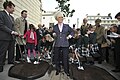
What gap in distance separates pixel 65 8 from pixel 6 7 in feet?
87.0

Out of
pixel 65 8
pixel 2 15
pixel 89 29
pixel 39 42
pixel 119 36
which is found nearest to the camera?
pixel 2 15

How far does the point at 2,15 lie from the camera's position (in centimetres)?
658

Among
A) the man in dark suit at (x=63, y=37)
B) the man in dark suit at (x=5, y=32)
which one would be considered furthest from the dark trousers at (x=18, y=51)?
the man in dark suit at (x=63, y=37)

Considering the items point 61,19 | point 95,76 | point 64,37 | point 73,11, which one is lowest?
point 95,76

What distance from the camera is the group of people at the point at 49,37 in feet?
21.7

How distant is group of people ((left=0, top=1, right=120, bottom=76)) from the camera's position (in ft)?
21.7

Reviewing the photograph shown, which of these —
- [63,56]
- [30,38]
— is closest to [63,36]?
[63,56]

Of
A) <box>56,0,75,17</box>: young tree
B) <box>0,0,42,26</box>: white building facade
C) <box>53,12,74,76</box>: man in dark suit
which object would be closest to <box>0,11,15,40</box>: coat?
<box>53,12,74,76</box>: man in dark suit

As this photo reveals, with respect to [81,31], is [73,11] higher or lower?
higher

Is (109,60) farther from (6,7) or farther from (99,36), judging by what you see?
(6,7)

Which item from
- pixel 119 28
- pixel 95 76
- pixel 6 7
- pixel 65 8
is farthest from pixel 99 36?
pixel 65 8

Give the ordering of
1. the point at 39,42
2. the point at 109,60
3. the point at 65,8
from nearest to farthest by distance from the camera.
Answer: the point at 109,60 < the point at 39,42 < the point at 65,8

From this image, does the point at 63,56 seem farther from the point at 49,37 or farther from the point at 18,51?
the point at 49,37

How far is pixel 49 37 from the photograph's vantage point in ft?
39.1
